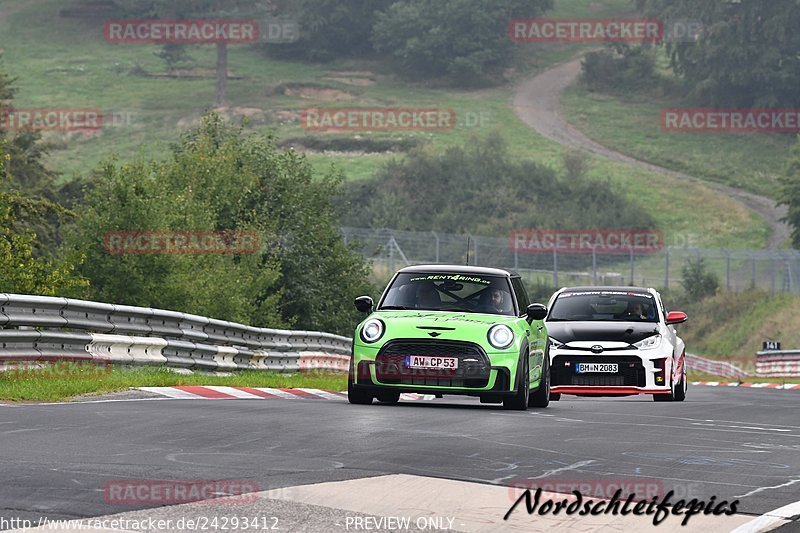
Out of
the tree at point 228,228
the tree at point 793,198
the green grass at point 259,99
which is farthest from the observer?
the green grass at point 259,99

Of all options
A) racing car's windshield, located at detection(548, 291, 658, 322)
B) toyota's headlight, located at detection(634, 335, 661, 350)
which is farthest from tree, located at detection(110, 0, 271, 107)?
toyota's headlight, located at detection(634, 335, 661, 350)

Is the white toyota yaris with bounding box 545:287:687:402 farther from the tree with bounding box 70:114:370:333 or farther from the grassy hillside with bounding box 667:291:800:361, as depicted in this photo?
the grassy hillside with bounding box 667:291:800:361

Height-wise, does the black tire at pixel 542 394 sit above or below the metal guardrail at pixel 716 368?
above

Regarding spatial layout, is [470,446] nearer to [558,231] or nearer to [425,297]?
[425,297]

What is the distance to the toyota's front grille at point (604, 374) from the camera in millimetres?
19312

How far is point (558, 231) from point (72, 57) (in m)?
70.3

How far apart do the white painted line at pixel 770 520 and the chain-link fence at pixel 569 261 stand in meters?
50.8

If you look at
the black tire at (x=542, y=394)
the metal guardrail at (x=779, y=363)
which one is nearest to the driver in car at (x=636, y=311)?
the black tire at (x=542, y=394)

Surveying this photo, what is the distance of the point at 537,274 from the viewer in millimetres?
64500

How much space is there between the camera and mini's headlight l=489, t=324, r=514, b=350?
613 inches

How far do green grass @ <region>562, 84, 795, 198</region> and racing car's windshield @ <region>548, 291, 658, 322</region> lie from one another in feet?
298

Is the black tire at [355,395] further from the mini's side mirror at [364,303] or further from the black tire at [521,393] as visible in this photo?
the black tire at [521,393]

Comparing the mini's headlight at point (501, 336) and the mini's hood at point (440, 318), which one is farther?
the mini's hood at point (440, 318)

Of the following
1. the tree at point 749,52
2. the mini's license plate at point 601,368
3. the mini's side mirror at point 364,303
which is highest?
the tree at point 749,52
